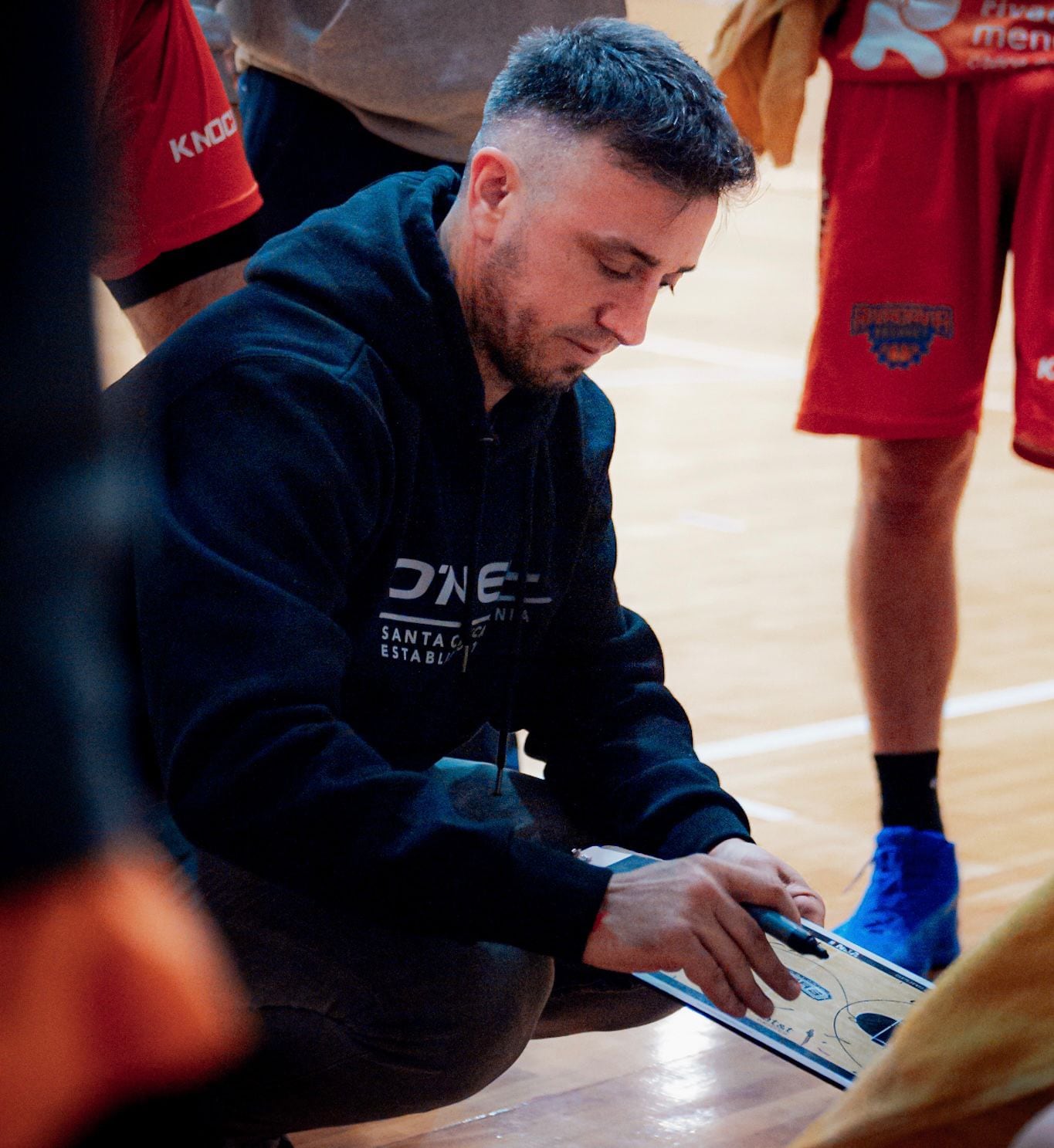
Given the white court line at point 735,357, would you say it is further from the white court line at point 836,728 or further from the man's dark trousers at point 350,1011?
the man's dark trousers at point 350,1011

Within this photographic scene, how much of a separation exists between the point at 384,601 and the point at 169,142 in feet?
2.66

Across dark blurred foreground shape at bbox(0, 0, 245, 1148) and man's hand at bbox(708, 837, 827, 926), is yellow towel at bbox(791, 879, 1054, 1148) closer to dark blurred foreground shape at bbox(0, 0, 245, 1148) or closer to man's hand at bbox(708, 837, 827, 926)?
dark blurred foreground shape at bbox(0, 0, 245, 1148)

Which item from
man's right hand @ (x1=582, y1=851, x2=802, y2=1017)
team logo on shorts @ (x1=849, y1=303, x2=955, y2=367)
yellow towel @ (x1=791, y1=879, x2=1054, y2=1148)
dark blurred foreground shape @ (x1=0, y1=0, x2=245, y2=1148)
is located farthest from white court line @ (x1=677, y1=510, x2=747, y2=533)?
dark blurred foreground shape @ (x1=0, y1=0, x2=245, y2=1148)

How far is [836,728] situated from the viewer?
2922 millimetres

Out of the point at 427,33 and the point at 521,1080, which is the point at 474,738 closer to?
the point at 521,1080

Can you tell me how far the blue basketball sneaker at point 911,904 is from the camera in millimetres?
2047

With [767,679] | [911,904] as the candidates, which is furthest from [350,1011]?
[767,679]

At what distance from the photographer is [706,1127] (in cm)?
174

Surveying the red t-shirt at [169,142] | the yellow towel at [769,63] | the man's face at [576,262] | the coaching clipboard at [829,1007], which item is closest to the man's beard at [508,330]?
the man's face at [576,262]

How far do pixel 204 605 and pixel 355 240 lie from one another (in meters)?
0.37

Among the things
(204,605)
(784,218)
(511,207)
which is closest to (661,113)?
(511,207)

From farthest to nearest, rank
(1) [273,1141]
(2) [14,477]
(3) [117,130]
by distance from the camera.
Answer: (3) [117,130] → (1) [273,1141] → (2) [14,477]

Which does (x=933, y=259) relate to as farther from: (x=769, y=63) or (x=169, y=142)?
(x=169, y=142)

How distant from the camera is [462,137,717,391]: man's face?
144 cm
